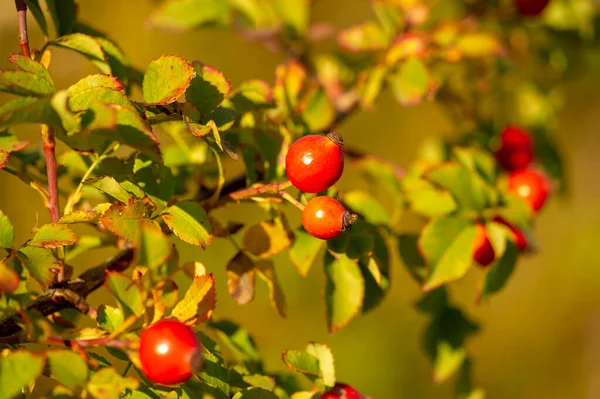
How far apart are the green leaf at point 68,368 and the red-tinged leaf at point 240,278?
0.35 metres

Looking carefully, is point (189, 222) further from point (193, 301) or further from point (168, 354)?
point (168, 354)

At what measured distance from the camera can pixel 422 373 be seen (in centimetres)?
336

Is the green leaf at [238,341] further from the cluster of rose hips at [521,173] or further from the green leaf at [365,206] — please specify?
the cluster of rose hips at [521,173]

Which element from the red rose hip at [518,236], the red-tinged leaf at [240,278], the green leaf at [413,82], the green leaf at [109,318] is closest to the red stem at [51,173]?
the green leaf at [109,318]

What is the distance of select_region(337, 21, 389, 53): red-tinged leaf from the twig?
82 centimetres

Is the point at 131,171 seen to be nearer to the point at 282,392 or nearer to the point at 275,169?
the point at 275,169

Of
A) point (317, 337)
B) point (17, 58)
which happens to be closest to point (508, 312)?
point (317, 337)

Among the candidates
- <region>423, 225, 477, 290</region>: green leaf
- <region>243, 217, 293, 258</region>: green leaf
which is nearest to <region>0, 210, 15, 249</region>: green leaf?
<region>243, 217, 293, 258</region>: green leaf

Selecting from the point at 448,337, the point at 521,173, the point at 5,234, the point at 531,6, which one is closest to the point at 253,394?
the point at 5,234

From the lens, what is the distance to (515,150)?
5.29ft

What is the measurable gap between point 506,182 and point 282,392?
0.83m

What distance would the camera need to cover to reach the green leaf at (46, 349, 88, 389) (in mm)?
640

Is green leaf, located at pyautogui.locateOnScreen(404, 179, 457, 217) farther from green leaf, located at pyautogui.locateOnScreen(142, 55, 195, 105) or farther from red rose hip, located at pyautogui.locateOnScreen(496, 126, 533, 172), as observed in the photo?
green leaf, located at pyautogui.locateOnScreen(142, 55, 195, 105)

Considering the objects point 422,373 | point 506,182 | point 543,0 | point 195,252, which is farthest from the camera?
point 422,373
